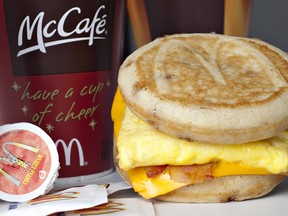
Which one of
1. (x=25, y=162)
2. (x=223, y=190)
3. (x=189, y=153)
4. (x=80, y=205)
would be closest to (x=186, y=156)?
(x=189, y=153)

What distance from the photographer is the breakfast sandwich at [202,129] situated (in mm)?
1177

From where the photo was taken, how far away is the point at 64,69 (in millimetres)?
1410

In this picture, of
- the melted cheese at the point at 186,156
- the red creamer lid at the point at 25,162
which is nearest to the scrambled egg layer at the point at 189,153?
the melted cheese at the point at 186,156

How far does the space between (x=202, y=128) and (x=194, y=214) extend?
6.7 inches

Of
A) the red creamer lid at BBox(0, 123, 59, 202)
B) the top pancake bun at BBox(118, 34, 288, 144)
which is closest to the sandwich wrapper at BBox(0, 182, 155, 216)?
the red creamer lid at BBox(0, 123, 59, 202)

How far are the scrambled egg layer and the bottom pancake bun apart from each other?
0.11 feet

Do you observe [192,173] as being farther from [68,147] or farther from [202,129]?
[68,147]

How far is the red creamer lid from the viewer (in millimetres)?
1294

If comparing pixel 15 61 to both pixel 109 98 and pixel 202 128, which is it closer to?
pixel 109 98

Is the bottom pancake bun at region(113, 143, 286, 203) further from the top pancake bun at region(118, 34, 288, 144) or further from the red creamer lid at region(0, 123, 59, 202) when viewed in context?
the red creamer lid at region(0, 123, 59, 202)

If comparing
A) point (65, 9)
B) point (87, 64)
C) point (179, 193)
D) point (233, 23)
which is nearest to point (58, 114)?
point (87, 64)

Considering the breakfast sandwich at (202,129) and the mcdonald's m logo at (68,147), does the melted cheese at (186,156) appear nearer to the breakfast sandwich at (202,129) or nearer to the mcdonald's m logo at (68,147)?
the breakfast sandwich at (202,129)

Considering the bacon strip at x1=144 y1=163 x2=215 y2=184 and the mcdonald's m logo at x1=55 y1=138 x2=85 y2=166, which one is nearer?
the bacon strip at x1=144 y1=163 x2=215 y2=184

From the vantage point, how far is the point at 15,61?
1.39 m
